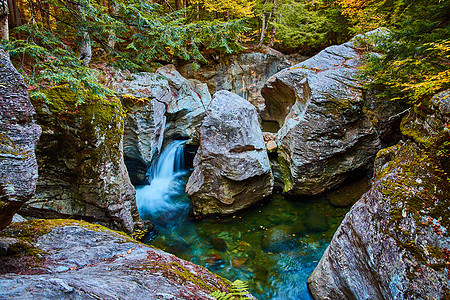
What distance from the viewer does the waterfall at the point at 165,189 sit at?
28.9ft

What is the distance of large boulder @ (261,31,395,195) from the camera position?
8094mm

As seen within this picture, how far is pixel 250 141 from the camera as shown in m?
7.94

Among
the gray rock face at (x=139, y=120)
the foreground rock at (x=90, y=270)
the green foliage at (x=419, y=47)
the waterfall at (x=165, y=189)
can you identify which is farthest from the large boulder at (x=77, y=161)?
the green foliage at (x=419, y=47)

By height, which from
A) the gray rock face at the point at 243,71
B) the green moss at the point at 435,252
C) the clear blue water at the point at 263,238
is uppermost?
the gray rock face at the point at 243,71

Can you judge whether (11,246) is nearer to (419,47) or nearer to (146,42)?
(146,42)

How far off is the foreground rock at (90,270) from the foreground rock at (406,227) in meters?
2.49

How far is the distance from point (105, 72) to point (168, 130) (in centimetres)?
460

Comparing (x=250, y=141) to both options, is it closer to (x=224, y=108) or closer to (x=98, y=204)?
(x=224, y=108)

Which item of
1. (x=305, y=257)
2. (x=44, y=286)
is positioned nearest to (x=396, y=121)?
(x=305, y=257)

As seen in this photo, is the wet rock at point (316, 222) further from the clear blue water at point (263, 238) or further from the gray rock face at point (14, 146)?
the gray rock face at point (14, 146)

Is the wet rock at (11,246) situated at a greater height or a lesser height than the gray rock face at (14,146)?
lesser

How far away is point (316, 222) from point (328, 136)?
3.40 m

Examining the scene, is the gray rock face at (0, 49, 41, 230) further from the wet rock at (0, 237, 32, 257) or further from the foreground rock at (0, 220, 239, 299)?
the foreground rock at (0, 220, 239, 299)

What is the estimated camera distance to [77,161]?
5.36 metres
